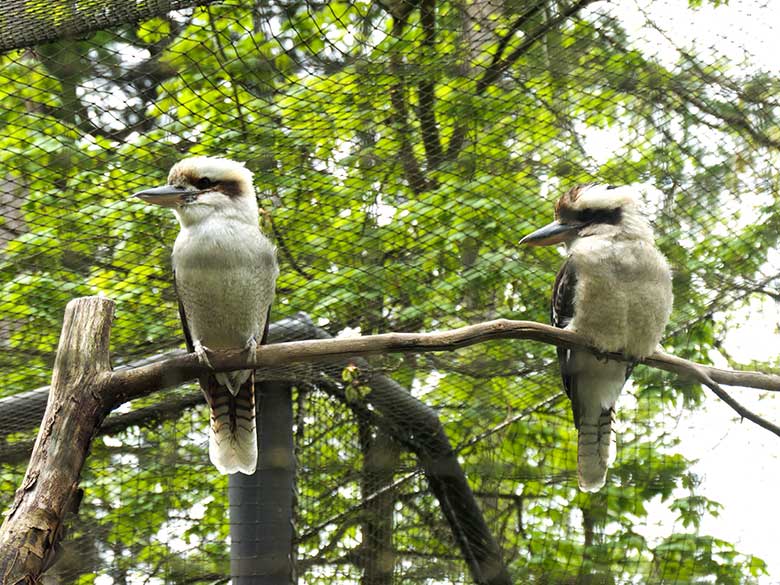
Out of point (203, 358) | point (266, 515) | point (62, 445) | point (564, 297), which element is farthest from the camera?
point (266, 515)

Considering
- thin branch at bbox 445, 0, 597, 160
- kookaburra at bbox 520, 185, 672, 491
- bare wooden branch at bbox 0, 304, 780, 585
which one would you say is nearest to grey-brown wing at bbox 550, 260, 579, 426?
kookaburra at bbox 520, 185, 672, 491

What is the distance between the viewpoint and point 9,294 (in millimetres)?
3588

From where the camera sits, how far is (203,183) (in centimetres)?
287

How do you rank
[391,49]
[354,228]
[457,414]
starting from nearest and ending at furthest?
[391,49], [354,228], [457,414]

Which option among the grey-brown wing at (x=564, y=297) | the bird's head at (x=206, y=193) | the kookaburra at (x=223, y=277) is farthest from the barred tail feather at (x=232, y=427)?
the grey-brown wing at (x=564, y=297)

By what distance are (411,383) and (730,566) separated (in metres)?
1.91

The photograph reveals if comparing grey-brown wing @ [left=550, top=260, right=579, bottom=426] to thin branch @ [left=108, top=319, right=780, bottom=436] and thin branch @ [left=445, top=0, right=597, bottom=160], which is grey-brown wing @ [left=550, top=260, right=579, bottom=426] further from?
thin branch @ [left=445, top=0, right=597, bottom=160]

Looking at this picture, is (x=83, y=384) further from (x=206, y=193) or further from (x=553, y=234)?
(x=553, y=234)

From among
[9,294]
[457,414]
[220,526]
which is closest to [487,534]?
[457,414]

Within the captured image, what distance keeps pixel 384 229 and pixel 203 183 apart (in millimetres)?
1274

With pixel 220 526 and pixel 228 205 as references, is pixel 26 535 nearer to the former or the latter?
pixel 228 205

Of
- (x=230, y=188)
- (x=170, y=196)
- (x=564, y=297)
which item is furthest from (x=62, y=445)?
(x=564, y=297)

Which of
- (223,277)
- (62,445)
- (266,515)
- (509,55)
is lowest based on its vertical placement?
(62,445)

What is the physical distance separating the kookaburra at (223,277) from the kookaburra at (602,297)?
3.05 feet
